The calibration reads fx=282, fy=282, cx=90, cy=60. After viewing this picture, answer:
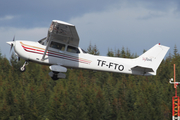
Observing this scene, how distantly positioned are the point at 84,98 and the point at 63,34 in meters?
43.1

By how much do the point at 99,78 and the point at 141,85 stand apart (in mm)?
11686

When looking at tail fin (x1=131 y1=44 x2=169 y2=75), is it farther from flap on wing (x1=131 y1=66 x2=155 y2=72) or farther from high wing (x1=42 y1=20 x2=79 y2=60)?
high wing (x1=42 y1=20 x2=79 y2=60)

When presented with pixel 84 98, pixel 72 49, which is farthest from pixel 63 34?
pixel 84 98

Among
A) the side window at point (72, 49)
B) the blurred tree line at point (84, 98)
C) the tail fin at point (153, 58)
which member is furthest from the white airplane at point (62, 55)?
the blurred tree line at point (84, 98)

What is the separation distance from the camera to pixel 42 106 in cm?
5534

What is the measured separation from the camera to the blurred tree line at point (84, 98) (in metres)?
52.9

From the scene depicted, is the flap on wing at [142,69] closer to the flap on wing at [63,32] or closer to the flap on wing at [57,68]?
the flap on wing at [63,32]

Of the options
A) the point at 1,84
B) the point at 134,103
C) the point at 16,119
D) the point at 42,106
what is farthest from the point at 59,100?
the point at 1,84

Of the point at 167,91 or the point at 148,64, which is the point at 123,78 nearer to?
the point at 167,91

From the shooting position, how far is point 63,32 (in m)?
14.5

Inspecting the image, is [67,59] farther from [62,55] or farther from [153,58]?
[153,58]

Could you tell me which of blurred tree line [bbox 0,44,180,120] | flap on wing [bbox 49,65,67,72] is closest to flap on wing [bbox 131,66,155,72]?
flap on wing [bbox 49,65,67,72]

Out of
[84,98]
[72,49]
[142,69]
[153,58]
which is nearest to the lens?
[72,49]

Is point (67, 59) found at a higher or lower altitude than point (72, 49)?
lower
